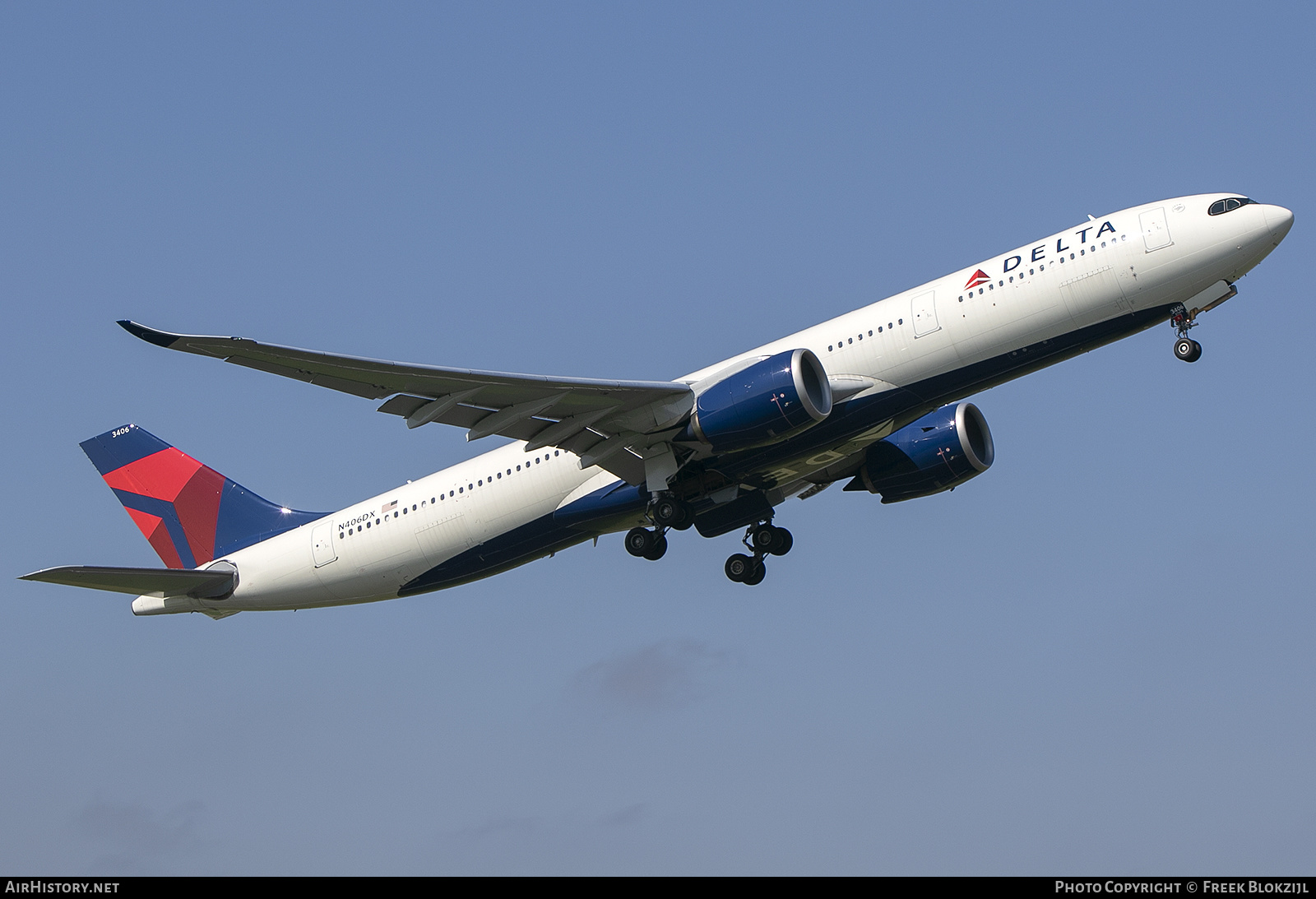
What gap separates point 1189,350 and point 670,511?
11.8 meters

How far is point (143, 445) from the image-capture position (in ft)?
136

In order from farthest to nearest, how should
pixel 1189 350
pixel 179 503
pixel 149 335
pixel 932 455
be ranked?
1. pixel 179 503
2. pixel 932 455
3. pixel 1189 350
4. pixel 149 335

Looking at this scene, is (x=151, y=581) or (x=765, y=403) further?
(x=151, y=581)

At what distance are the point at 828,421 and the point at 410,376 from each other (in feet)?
29.4

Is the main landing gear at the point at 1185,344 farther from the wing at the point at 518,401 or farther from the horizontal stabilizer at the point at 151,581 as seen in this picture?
the horizontal stabilizer at the point at 151,581

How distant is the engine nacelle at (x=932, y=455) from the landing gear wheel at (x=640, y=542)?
237 inches

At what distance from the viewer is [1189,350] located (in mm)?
31016

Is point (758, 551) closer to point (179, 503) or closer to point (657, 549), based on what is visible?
point (657, 549)

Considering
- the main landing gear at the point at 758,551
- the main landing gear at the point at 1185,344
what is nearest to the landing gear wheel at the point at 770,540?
the main landing gear at the point at 758,551

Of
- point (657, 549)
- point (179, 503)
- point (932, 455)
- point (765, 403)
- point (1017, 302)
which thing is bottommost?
point (657, 549)

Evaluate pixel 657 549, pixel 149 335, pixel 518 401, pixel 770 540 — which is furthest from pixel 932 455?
pixel 149 335

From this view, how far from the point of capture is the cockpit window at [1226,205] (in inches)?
1192
